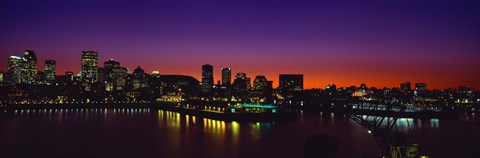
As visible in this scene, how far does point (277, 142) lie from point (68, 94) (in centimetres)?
9756

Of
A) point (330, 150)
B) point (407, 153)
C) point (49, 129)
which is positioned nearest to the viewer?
point (407, 153)

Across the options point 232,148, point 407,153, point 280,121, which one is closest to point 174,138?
point 232,148

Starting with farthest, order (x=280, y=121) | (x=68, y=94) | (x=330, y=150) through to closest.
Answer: (x=68, y=94) < (x=280, y=121) < (x=330, y=150)

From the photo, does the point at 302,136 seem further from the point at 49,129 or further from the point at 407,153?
the point at 49,129

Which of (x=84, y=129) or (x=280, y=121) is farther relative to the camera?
(x=280, y=121)

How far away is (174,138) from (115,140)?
217 inches

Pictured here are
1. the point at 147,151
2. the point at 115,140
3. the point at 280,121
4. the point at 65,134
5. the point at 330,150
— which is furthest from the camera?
the point at 280,121

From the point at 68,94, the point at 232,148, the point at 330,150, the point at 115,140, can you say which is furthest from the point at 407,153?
the point at 68,94

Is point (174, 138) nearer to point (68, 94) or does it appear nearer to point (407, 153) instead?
point (407, 153)

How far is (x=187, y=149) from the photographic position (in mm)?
30062

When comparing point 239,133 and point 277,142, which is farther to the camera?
point 239,133

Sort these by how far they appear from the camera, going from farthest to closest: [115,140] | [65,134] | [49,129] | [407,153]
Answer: [49,129]
[65,134]
[115,140]
[407,153]

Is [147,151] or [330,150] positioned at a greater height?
[330,150]

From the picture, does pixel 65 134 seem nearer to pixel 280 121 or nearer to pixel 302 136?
pixel 302 136
